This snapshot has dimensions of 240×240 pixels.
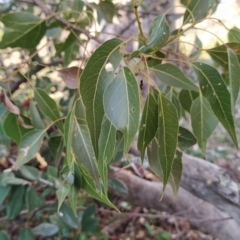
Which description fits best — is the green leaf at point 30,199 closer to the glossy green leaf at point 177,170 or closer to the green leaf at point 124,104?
the glossy green leaf at point 177,170

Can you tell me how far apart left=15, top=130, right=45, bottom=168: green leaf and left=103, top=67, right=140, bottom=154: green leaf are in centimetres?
23

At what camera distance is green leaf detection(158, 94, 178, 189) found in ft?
1.29

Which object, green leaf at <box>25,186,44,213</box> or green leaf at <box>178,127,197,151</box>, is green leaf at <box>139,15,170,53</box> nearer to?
green leaf at <box>178,127,197,151</box>

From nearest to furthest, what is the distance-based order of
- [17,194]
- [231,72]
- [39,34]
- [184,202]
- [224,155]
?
[231,72]
[39,34]
[17,194]
[184,202]
[224,155]

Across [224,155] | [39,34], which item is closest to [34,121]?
[39,34]

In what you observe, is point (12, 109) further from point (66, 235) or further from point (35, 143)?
point (66, 235)

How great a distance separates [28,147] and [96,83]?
0.22 m

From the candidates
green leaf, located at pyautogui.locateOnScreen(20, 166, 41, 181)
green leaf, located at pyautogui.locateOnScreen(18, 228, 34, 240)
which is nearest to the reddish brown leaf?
green leaf, located at pyautogui.locateOnScreen(20, 166, 41, 181)

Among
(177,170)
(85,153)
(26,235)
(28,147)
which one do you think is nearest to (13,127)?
(28,147)

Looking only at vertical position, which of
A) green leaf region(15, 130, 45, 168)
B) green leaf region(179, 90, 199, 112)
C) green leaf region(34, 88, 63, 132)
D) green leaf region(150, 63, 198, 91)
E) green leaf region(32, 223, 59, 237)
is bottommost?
green leaf region(32, 223, 59, 237)

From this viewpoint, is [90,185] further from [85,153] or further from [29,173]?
[29,173]

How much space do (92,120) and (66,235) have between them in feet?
2.12

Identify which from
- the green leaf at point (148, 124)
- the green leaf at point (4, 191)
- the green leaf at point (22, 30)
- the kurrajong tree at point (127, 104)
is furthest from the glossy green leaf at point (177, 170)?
the green leaf at point (4, 191)

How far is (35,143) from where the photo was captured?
55cm
